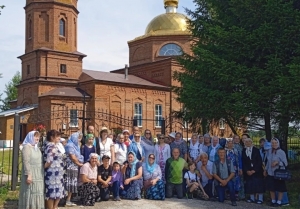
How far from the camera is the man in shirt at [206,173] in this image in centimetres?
838

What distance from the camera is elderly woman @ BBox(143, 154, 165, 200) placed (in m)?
8.10

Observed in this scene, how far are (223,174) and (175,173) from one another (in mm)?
1034

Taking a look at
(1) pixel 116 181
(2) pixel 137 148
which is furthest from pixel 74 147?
(2) pixel 137 148

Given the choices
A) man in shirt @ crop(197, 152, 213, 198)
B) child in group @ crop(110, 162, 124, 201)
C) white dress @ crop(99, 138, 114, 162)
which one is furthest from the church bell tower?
man in shirt @ crop(197, 152, 213, 198)

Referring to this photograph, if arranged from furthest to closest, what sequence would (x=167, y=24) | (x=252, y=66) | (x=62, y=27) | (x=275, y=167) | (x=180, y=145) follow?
(x=167, y=24), (x=62, y=27), (x=252, y=66), (x=180, y=145), (x=275, y=167)

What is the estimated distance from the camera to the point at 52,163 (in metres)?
6.50

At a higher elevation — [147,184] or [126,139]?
[126,139]

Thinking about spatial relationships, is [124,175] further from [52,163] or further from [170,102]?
[170,102]

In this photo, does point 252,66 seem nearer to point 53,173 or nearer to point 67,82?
point 53,173

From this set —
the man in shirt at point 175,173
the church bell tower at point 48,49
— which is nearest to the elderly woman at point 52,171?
the man in shirt at point 175,173

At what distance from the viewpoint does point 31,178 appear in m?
6.16

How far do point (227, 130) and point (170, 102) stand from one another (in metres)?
5.52

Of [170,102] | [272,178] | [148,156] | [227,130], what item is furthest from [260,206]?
[170,102]

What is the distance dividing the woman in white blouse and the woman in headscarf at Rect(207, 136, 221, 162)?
0.94 metres
